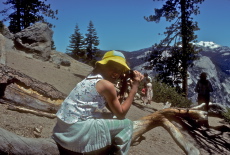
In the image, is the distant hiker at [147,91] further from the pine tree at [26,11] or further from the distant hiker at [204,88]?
the pine tree at [26,11]

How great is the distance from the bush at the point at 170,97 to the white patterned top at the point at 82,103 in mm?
12902

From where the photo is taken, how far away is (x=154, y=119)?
4.09 metres

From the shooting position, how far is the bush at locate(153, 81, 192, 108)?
14711mm

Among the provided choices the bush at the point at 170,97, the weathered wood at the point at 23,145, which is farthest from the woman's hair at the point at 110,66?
the bush at the point at 170,97

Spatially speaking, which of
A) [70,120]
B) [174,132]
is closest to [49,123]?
[174,132]

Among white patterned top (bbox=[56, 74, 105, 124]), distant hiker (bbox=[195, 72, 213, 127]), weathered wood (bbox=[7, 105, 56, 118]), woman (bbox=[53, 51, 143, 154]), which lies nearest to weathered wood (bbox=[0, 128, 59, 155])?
woman (bbox=[53, 51, 143, 154])

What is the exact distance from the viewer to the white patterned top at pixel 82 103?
2.23 meters

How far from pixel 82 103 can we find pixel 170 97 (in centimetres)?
1348

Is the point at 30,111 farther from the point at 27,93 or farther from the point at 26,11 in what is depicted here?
the point at 26,11

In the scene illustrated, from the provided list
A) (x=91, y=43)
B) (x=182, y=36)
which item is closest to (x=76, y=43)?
(x=91, y=43)

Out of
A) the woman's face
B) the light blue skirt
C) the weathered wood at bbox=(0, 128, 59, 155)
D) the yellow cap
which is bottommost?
the weathered wood at bbox=(0, 128, 59, 155)

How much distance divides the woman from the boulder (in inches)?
577

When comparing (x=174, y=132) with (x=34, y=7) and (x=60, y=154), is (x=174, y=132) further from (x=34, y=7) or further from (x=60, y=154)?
(x=34, y=7)

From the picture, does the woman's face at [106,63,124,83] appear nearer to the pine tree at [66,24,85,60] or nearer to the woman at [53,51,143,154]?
the woman at [53,51,143,154]
